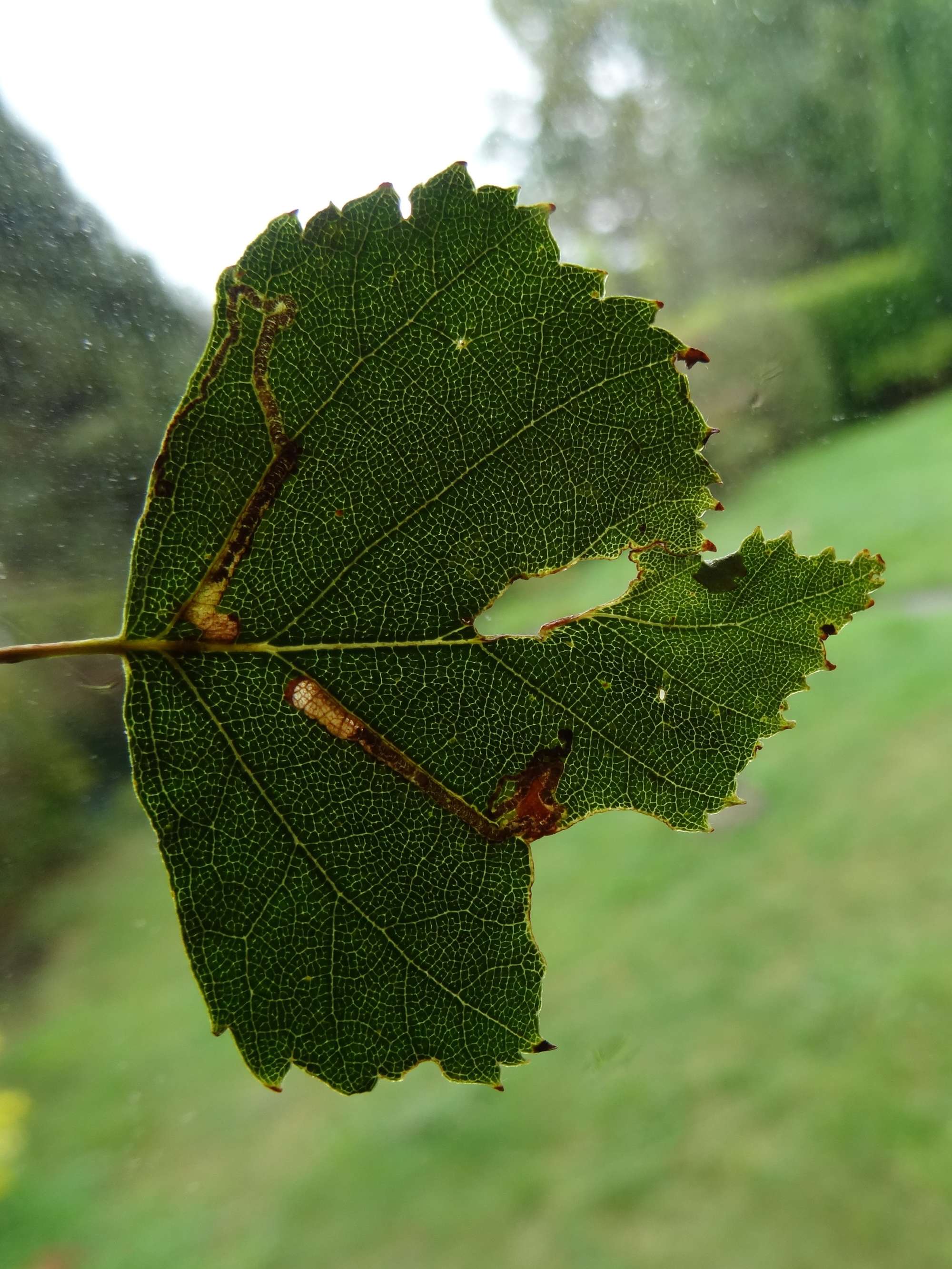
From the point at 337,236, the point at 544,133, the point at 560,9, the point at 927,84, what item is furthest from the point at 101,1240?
the point at 927,84

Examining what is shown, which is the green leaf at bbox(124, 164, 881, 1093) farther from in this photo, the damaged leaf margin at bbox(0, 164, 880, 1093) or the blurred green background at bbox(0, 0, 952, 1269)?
the blurred green background at bbox(0, 0, 952, 1269)

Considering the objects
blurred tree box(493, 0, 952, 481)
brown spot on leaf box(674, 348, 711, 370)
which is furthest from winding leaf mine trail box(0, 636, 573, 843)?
blurred tree box(493, 0, 952, 481)

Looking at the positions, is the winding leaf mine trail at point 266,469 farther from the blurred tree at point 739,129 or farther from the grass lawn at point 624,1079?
the blurred tree at point 739,129

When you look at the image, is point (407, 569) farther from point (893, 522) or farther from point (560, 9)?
point (893, 522)

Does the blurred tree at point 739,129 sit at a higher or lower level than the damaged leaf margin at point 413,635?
higher

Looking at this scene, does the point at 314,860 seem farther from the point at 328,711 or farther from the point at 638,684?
the point at 638,684

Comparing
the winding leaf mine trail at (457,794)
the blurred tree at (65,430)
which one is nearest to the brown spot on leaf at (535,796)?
the winding leaf mine trail at (457,794)
